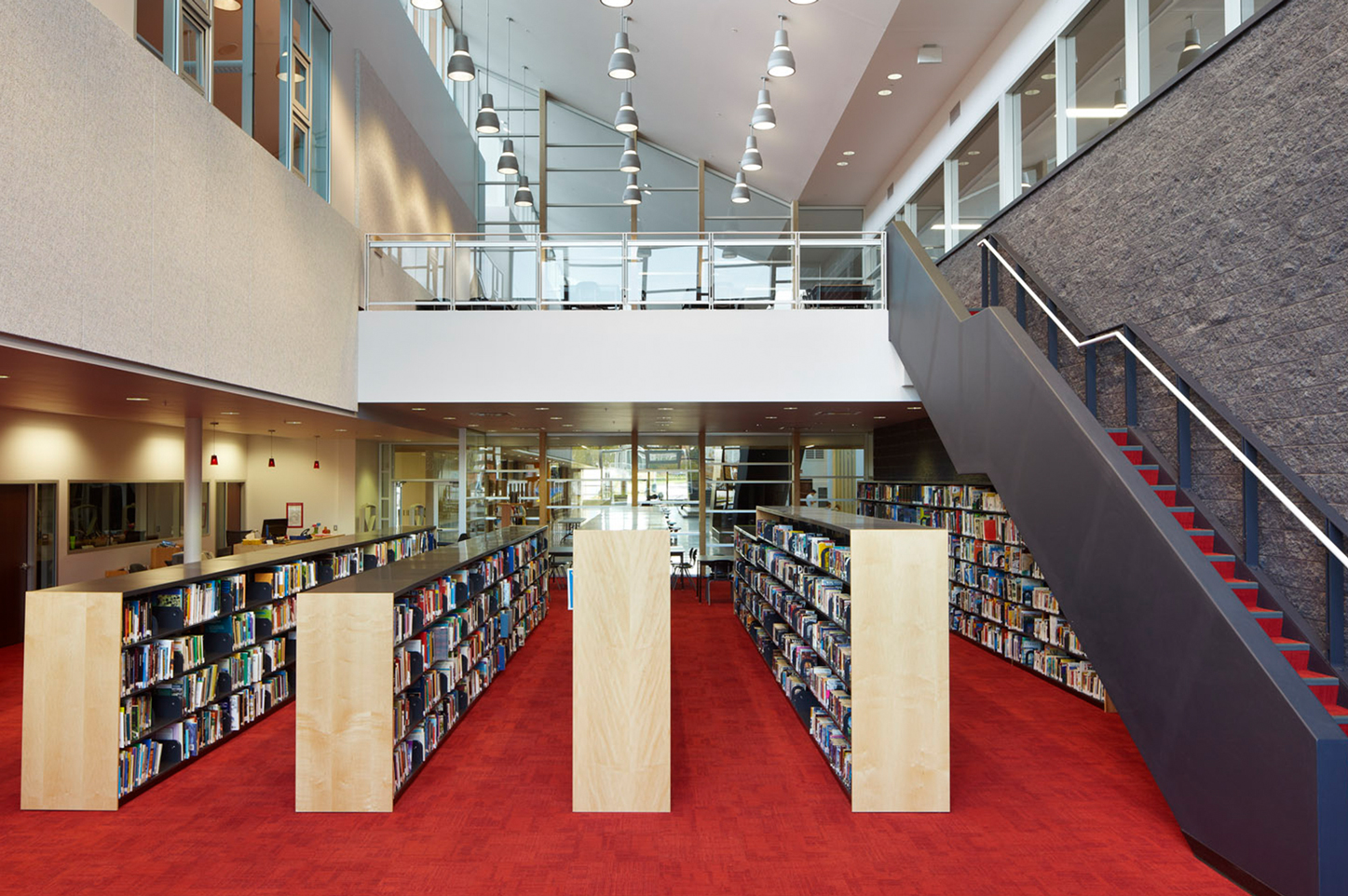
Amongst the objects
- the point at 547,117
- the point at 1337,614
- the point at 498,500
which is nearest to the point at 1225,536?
the point at 1337,614

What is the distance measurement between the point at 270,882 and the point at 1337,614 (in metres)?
5.45

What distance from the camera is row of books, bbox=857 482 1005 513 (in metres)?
9.25

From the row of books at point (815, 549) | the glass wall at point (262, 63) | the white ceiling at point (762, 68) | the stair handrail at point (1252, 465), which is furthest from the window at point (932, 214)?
the glass wall at point (262, 63)

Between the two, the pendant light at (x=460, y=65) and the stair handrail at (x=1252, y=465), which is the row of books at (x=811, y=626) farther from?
the pendant light at (x=460, y=65)

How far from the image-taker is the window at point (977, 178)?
32.9 feet

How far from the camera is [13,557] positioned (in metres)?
9.62

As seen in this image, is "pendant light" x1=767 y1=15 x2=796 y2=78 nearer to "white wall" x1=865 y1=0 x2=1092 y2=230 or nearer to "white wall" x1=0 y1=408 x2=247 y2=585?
"white wall" x1=865 y1=0 x2=1092 y2=230

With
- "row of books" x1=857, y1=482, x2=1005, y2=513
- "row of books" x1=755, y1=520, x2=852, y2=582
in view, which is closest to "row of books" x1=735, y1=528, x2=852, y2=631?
"row of books" x1=755, y1=520, x2=852, y2=582

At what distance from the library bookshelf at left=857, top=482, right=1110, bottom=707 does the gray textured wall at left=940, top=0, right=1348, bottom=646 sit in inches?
83.9

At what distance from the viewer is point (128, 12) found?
19.9ft

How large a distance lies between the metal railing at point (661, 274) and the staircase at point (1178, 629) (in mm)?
2738

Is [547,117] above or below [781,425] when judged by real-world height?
above

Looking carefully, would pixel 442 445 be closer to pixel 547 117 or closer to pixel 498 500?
pixel 498 500

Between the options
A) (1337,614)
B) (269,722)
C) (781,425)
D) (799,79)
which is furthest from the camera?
(781,425)
